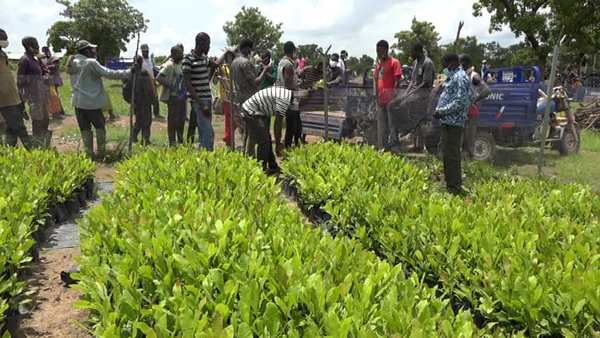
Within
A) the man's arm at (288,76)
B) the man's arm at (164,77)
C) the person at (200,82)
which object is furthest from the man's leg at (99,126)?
the man's arm at (288,76)

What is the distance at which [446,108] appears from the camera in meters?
6.90

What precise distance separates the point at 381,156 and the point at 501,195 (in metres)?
1.52

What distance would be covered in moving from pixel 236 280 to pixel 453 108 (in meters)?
4.96

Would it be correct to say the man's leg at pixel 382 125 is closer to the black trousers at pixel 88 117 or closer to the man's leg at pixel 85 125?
the black trousers at pixel 88 117

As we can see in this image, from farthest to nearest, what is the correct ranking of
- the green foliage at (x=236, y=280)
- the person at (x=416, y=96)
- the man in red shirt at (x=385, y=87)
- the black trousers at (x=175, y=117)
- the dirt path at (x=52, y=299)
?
the black trousers at (x=175, y=117), the man in red shirt at (x=385, y=87), the person at (x=416, y=96), the dirt path at (x=52, y=299), the green foliage at (x=236, y=280)

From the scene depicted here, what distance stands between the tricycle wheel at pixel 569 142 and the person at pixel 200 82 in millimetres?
7094

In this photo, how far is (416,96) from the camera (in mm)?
9102

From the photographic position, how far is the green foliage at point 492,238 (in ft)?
9.14

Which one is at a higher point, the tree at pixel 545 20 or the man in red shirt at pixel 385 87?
the tree at pixel 545 20

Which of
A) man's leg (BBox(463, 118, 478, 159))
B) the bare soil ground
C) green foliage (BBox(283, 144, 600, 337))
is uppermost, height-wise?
man's leg (BBox(463, 118, 478, 159))

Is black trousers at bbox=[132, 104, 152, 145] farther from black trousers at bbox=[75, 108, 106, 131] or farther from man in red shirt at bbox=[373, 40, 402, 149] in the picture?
man in red shirt at bbox=[373, 40, 402, 149]

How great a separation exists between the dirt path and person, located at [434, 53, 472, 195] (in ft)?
15.3

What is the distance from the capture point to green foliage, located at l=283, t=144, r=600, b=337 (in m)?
2.79

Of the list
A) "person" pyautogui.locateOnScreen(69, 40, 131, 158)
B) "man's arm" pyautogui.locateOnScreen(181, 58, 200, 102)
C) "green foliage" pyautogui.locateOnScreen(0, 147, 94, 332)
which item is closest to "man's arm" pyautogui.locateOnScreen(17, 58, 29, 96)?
"person" pyautogui.locateOnScreen(69, 40, 131, 158)
